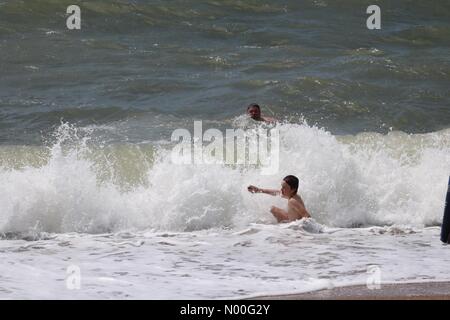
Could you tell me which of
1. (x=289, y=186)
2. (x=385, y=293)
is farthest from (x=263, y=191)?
(x=385, y=293)

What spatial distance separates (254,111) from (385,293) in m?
6.41

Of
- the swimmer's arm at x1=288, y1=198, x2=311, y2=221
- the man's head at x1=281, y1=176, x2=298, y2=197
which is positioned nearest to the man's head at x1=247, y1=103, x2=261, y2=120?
the man's head at x1=281, y1=176, x2=298, y2=197

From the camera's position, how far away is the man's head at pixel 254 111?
13.2 metres

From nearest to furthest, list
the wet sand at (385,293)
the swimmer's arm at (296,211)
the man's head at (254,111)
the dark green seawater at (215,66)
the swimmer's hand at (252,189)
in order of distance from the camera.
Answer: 1. the wet sand at (385,293)
2. the swimmer's arm at (296,211)
3. the swimmer's hand at (252,189)
4. the man's head at (254,111)
5. the dark green seawater at (215,66)

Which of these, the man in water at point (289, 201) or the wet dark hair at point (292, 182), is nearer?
the man in water at point (289, 201)

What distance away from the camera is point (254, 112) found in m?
13.3

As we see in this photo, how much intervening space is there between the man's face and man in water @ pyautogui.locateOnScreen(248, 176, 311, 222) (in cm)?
308

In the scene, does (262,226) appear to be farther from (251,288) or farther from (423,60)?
(423,60)

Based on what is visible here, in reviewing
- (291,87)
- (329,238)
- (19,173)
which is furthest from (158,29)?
(329,238)

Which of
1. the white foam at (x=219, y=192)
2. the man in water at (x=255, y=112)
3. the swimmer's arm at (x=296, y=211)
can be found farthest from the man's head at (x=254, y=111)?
the swimmer's arm at (x=296, y=211)

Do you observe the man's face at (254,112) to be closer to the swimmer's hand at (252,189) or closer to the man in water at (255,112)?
the man in water at (255,112)

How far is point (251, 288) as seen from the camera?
7.32 m

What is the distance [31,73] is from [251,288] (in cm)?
916

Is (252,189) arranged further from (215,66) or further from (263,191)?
(215,66)
